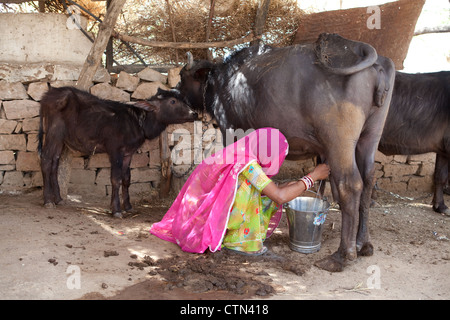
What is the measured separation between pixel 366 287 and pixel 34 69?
556cm

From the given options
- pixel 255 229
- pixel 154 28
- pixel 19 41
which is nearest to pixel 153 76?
pixel 154 28

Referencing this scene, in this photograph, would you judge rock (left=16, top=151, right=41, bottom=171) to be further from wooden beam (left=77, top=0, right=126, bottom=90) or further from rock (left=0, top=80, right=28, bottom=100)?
wooden beam (left=77, top=0, right=126, bottom=90)

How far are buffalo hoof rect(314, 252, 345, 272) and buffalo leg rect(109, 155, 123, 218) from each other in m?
2.86

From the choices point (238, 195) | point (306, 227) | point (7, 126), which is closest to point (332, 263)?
point (306, 227)

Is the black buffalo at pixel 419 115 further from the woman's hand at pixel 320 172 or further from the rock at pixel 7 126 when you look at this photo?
the rock at pixel 7 126

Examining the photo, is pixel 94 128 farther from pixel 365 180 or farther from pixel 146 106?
pixel 365 180

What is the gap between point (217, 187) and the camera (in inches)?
165

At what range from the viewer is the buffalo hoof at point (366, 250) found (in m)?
4.34

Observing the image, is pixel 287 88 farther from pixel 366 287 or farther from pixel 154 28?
pixel 154 28

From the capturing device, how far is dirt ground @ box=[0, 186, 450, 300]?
338 cm

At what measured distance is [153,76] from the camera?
A: 22.9 feet

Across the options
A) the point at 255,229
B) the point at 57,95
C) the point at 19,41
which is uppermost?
the point at 19,41

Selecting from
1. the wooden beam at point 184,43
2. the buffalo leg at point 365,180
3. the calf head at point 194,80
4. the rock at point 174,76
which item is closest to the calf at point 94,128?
the calf head at point 194,80

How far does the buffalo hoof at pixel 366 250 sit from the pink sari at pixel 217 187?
123cm
